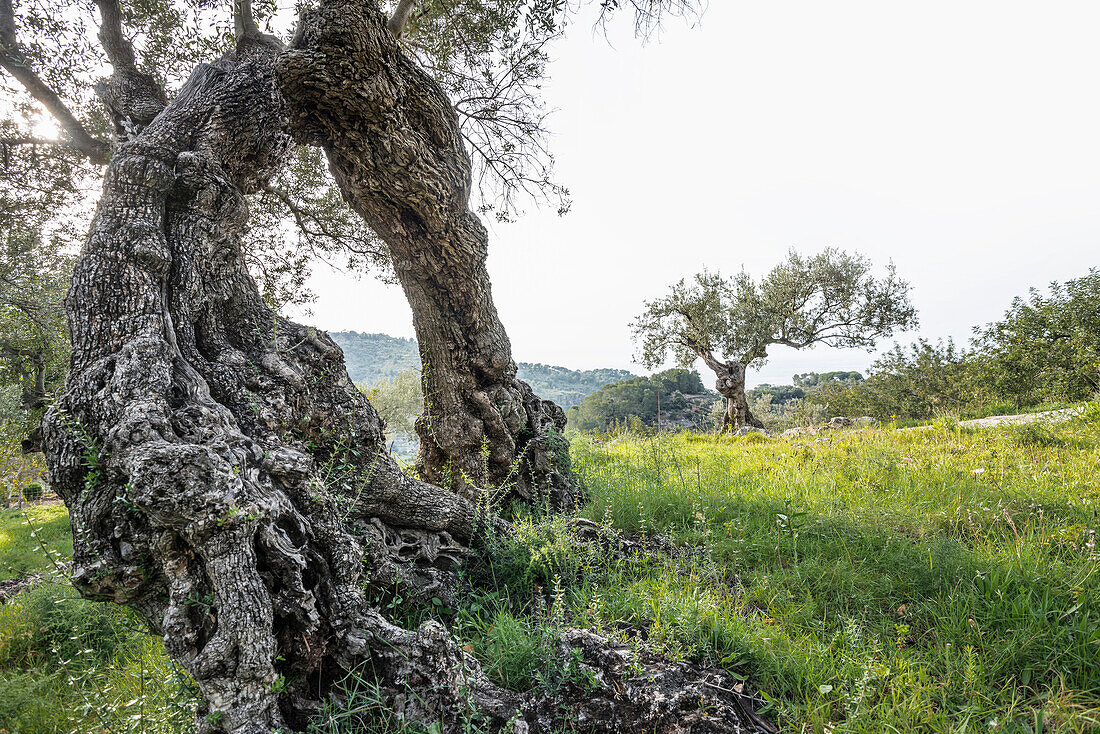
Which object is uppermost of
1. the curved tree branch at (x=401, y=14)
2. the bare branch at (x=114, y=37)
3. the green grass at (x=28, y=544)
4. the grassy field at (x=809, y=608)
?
the curved tree branch at (x=401, y=14)

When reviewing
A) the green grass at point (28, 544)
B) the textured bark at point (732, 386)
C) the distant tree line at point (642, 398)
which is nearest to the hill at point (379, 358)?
the distant tree line at point (642, 398)

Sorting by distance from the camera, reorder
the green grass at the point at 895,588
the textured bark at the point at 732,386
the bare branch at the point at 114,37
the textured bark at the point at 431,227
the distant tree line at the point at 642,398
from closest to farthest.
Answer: the green grass at the point at 895,588, the textured bark at the point at 431,227, the bare branch at the point at 114,37, the textured bark at the point at 732,386, the distant tree line at the point at 642,398

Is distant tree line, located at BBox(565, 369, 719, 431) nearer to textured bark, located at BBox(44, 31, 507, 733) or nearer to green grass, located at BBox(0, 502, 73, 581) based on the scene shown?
green grass, located at BBox(0, 502, 73, 581)

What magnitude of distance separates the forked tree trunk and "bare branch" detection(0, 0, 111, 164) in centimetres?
574

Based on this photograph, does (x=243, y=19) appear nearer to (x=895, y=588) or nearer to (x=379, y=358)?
(x=895, y=588)

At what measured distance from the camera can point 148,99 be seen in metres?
4.09

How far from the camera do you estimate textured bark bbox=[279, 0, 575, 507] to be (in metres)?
3.83

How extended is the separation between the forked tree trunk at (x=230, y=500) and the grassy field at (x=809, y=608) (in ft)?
0.74

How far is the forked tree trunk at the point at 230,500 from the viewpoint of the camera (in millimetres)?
1942

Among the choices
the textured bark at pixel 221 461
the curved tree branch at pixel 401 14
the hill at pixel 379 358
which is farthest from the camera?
the hill at pixel 379 358

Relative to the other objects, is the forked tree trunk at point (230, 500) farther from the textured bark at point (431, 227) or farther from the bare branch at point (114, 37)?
the bare branch at point (114, 37)

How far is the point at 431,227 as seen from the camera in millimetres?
4750

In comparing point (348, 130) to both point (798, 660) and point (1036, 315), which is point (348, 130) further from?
point (1036, 315)

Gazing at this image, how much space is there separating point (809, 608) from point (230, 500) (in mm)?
3659
